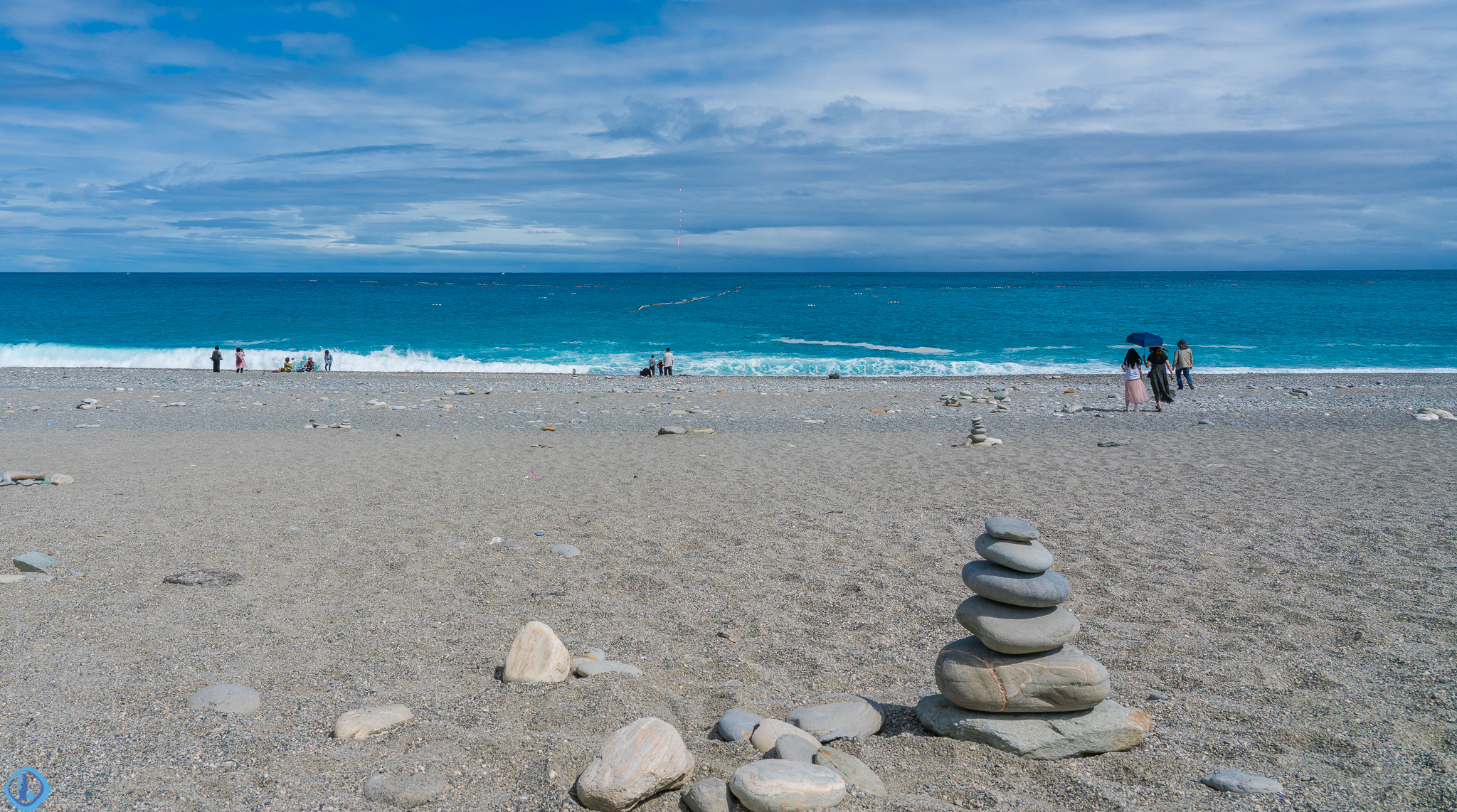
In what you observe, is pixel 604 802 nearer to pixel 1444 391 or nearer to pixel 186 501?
pixel 186 501

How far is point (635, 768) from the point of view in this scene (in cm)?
292

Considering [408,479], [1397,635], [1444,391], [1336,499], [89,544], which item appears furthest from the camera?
[1444,391]

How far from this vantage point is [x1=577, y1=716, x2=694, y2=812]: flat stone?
286 centimetres

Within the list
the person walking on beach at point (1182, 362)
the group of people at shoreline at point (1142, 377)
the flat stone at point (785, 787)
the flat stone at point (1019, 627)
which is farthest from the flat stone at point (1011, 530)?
the person walking on beach at point (1182, 362)

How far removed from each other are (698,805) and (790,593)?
2.64m

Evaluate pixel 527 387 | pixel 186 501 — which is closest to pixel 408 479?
pixel 186 501

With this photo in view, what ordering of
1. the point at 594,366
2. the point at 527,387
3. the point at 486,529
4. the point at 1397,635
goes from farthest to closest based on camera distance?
the point at 594,366 → the point at 527,387 → the point at 486,529 → the point at 1397,635

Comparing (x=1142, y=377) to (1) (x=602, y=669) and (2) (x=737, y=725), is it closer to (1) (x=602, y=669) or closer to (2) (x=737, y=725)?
(1) (x=602, y=669)

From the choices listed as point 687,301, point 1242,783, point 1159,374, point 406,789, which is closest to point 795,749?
point 406,789

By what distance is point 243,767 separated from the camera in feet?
10.1

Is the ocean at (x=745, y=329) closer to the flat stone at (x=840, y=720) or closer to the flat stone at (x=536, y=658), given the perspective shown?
the flat stone at (x=536, y=658)

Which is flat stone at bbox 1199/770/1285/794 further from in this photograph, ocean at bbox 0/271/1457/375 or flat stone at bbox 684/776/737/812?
ocean at bbox 0/271/1457/375
